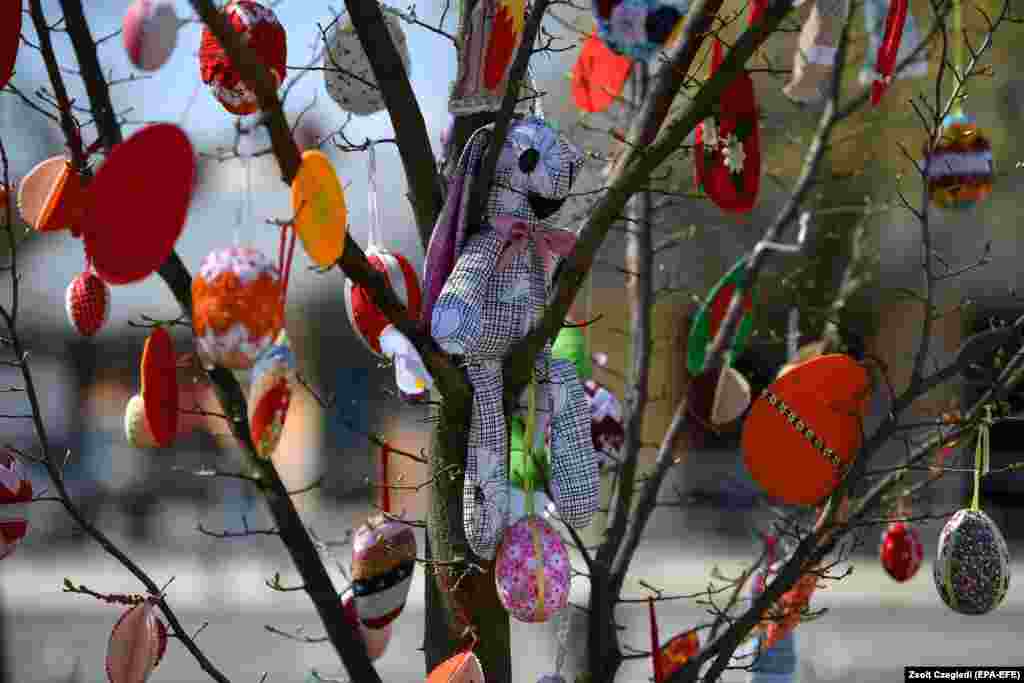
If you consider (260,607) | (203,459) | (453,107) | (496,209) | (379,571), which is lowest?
(260,607)

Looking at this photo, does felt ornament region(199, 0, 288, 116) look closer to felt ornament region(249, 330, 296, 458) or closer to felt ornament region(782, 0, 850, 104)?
felt ornament region(249, 330, 296, 458)

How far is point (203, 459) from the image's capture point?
22.0ft

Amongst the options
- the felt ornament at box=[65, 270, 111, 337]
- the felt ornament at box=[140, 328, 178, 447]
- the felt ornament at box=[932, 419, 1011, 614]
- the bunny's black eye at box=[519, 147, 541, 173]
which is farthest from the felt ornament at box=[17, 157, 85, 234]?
the felt ornament at box=[932, 419, 1011, 614]

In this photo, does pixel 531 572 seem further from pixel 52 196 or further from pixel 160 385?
pixel 52 196

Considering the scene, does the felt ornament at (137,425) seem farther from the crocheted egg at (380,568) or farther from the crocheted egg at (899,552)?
the crocheted egg at (899,552)

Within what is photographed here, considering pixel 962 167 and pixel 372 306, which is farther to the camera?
pixel 962 167

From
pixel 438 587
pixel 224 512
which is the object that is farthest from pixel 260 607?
pixel 438 587

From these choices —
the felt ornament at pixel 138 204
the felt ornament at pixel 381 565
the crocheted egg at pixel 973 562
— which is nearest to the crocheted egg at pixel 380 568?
the felt ornament at pixel 381 565

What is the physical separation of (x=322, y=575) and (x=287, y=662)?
368cm

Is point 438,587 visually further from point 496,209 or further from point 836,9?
point 836,9

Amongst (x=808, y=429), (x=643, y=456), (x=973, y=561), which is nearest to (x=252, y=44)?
(x=808, y=429)

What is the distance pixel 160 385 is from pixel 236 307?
1.36ft

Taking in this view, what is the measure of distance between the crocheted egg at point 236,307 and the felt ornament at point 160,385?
1.15 ft

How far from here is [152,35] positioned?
44.8 inches
